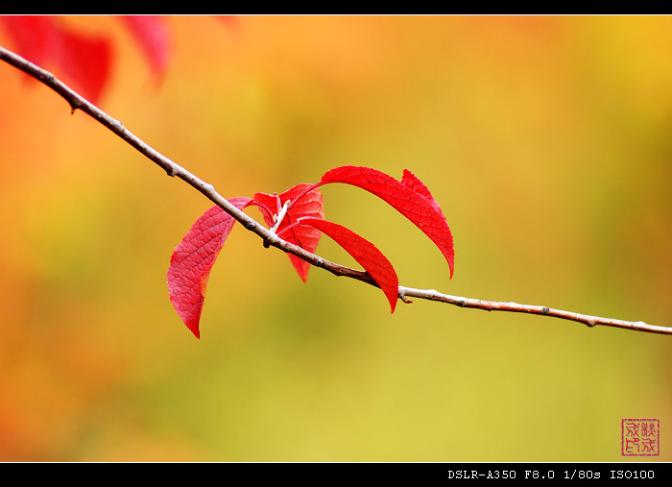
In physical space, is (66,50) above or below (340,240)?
above

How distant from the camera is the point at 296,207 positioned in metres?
0.50

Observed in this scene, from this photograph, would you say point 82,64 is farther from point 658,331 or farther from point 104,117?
Answer: point 658,331

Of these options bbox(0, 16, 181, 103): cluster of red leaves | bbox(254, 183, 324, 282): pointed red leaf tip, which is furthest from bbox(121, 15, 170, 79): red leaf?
bbox(254, 183, 324, 282): pointed red leaf tip

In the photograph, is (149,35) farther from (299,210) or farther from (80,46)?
(299,210)

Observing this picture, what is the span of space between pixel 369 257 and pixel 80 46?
1.70 feet

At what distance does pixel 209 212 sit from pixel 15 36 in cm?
39

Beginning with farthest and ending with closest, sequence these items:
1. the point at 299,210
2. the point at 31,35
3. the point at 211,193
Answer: the point at 31,35, the point at 299,210, the point at 211,193

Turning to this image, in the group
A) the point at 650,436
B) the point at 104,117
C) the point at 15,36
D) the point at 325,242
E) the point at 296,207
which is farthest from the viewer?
the point at 325,242

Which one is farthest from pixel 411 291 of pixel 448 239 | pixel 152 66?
pixel 152 66

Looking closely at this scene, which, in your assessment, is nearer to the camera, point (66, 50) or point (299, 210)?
point (299, 210)

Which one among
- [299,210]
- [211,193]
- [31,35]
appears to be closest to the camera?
[211,193]

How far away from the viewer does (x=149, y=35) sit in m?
0.70

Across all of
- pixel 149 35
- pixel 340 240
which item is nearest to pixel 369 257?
pixel 340 240

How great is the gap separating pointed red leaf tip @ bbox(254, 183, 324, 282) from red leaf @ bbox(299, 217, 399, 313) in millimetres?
64
